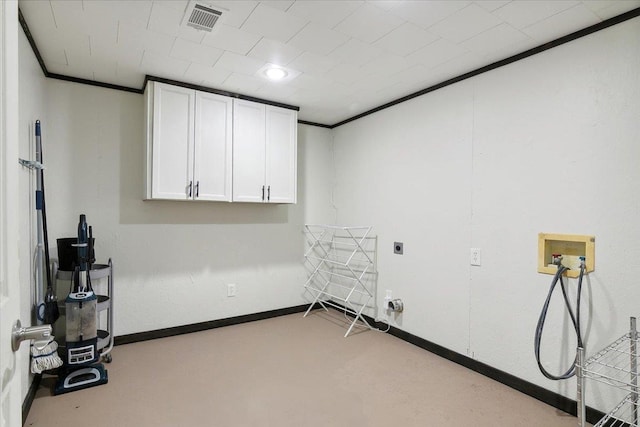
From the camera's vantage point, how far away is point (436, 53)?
2.34 meters

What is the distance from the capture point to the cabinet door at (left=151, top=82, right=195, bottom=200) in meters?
2.81

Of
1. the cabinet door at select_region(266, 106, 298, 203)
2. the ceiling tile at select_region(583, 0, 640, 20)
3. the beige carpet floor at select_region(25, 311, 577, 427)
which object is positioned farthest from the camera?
the cabinet door at select_region(266, 106, 298, 203)

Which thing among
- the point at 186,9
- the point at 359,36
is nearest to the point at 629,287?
the point at 359,36

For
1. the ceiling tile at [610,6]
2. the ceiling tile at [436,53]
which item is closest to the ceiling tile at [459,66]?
the ceiling tile at [436,53]

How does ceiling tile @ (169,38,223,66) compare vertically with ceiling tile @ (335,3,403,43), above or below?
below

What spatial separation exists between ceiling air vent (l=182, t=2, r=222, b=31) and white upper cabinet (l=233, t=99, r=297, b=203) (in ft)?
3.87

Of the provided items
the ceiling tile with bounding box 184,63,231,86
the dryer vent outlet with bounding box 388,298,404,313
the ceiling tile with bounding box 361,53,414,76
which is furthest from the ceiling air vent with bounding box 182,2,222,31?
the dryer vent outlet with bounding box 388,298,404,313

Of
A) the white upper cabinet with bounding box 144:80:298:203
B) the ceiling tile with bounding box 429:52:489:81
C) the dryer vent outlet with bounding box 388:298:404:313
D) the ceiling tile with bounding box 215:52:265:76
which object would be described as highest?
the ceiling tile with bounding box 215:52:265:76

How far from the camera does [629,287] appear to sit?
5.93 feet

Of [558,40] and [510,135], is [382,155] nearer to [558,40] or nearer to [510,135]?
[510,135]

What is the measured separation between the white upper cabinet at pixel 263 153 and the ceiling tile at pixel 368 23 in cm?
148

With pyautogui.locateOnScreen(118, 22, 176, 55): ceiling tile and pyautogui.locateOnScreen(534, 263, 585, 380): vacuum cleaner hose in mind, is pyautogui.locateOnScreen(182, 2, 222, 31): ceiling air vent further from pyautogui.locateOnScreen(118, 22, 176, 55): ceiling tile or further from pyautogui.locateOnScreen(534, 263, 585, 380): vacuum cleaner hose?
pyautogui.locateOnScreen(534, 263, 585, 380): vacuum cleaner hose

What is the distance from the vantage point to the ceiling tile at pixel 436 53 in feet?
7.31

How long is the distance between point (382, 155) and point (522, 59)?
1.46 metres
